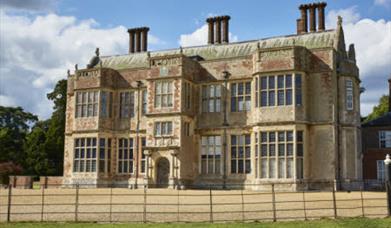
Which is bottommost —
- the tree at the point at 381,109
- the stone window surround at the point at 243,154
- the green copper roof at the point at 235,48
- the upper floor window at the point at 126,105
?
the stone window surround at the point at 243,154

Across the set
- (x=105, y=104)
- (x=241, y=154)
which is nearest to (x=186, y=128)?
(x=241, y=154)

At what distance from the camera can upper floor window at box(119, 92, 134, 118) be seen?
114ft

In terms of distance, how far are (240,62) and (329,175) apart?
8.55 m

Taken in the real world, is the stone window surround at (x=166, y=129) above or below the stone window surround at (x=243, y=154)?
above

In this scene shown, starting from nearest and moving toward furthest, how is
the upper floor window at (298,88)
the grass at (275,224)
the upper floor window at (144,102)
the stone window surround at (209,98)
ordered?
the grass at (275,224)
the upper floor window at (298,88)
the stone window surround at (209,98)
the upper floor window at (144,102)

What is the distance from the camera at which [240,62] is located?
103ft

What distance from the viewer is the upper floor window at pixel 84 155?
112 ft

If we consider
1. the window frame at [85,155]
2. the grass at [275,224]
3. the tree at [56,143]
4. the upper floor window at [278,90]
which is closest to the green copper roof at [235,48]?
the upper floor window at [278,90]

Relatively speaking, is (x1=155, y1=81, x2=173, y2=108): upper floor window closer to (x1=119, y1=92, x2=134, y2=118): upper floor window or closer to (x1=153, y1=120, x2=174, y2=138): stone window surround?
(x1=153, y1=120, x2=174, y2=138): stone window surround

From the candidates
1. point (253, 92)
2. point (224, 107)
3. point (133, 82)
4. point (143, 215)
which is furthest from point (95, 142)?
point (143, 215)

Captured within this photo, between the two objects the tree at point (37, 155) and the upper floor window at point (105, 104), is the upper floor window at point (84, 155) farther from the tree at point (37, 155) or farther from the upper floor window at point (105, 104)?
the tree at point (37, 155)

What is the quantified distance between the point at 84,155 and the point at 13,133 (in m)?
32.5

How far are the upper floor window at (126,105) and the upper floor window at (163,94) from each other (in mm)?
3616

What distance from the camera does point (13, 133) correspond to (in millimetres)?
63188
